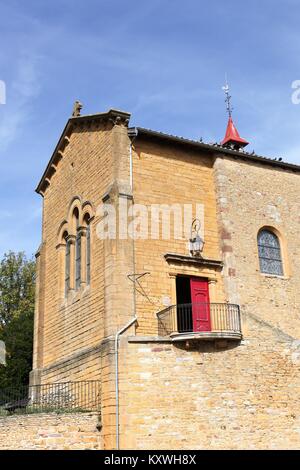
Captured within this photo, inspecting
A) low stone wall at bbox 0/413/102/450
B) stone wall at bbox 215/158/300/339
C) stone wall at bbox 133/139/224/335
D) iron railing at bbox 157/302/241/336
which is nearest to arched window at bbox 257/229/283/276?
stone wall at bbox 215/158/300/339

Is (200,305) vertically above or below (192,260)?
below

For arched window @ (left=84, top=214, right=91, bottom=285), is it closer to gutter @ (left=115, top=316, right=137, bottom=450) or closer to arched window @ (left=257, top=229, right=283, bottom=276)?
gutter @ (left=115, top=316, right=137, bottom=450)

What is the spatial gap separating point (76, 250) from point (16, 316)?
534 inches

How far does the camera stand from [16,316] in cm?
3178

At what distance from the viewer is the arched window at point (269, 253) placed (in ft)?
63.1

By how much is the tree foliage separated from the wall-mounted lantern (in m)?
13.6

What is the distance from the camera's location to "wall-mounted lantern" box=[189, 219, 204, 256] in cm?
1805

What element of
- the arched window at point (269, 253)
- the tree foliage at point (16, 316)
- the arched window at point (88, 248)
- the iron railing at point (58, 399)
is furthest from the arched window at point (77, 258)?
the tree foliage at point (16, 316)

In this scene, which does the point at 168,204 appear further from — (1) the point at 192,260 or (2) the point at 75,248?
(2) the point at 75,248

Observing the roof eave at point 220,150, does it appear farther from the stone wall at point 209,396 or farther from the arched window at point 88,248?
the stone wall at point 209,396

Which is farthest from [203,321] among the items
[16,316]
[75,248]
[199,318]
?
[16,316]

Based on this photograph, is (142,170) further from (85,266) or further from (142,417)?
(142,417)

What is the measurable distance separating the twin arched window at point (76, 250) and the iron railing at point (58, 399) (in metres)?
3.34
